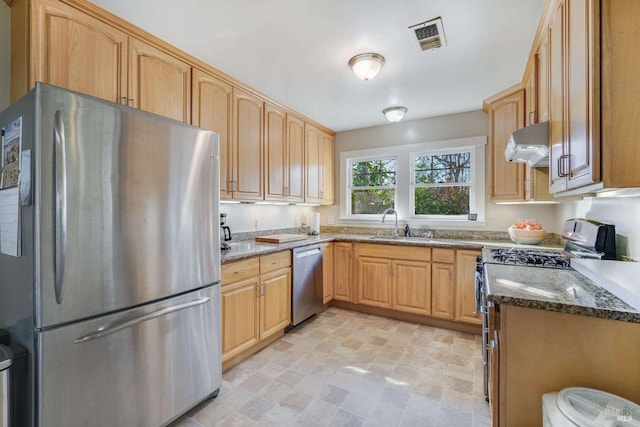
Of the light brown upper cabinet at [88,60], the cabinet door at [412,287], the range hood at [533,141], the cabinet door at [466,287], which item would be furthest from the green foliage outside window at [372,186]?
the light brown upper cabinet at [88,60]

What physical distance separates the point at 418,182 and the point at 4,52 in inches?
150

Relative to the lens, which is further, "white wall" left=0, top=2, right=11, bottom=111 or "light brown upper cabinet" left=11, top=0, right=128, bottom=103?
"white wall" left=0, top=2, right=11, bottom=111

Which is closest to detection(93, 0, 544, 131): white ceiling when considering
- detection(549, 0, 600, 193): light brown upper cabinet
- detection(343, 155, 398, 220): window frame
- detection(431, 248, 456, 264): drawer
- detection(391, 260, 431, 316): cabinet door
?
detection(549, 0, 600, 193): light brown upper cabinet

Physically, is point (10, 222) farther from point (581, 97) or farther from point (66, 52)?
point (581, 97)

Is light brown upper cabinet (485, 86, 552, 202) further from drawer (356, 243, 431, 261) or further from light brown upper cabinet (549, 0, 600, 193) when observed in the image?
light brown upper cabinet (549, 0, 600, 193)

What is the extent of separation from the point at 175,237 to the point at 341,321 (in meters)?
2.25

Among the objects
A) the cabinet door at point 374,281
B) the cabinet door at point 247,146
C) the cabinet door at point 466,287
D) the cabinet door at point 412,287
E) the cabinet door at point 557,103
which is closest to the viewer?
the cabinet door at point 557,103

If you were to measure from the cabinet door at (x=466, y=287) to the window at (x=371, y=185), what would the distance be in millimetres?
1306

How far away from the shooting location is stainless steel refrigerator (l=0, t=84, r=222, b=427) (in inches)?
45.0

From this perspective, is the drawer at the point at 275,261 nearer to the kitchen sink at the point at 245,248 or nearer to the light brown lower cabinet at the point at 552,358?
the kitchen sink at the point at 245,248

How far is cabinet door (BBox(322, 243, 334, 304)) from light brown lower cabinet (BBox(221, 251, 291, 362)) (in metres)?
0.65

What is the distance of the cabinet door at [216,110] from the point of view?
2.27 meters

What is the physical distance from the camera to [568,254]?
2.06 metres

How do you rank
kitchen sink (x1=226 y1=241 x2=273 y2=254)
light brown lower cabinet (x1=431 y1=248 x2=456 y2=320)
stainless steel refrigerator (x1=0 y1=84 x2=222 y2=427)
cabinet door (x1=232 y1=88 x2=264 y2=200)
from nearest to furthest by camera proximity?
stainless steel refrigerator (x1=0 y1=84 x2=222 y2=427), kitchen sink (x1=226 y1=241 x2=273 y2=254), cabinet door (x1=232 y1=88 x2=264 y2=200), light brown lower cabinet (x1=431 y1=248 x2=456 y2=320)
